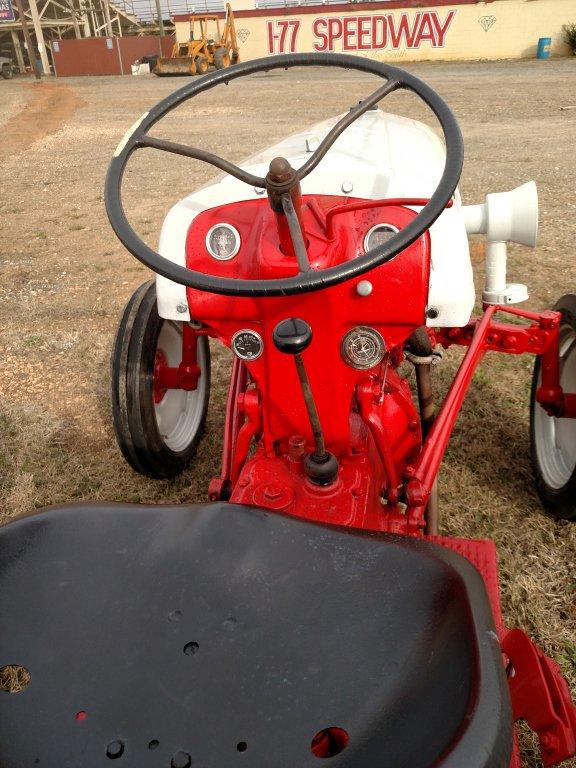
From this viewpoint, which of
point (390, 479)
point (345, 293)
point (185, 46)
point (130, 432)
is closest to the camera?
point (345, 293)

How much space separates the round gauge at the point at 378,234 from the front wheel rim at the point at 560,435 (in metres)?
0.94

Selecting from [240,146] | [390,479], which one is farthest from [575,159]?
[390,479]

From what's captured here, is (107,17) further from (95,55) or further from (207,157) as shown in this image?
(207,157)

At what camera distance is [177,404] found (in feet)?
8.08

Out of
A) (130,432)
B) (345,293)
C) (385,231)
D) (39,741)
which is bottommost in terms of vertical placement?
(130,432)

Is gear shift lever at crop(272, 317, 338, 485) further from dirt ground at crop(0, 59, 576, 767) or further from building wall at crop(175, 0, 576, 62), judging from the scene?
building wall at crop(175, 0, 576, 62)

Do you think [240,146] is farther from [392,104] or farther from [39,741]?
[39,741]

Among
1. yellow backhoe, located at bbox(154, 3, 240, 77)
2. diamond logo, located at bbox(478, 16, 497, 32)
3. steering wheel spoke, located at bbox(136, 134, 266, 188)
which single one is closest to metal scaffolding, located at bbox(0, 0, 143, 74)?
yellow backhoe, located at bbox(154, 3, 240, 77)

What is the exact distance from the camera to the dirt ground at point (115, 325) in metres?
2.08

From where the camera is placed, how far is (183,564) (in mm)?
913

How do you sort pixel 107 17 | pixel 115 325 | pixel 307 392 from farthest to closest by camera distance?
pixel 107 17 → pixel 115 325 → pixel 307 392

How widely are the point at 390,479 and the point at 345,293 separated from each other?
52cm

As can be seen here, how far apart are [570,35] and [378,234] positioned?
2158cm

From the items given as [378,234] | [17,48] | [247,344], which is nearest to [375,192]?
[378,234]
